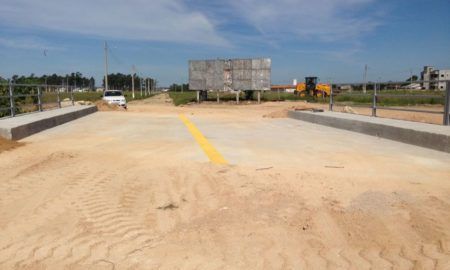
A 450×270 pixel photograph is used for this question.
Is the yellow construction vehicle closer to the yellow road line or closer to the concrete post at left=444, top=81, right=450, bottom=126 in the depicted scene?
the concrete post at left=444, top=81, right=450, bottom=126

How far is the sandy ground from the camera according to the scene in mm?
3143

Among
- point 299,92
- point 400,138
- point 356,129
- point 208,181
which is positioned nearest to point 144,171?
point 208,181

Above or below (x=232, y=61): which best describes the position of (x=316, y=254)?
below

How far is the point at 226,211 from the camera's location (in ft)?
13.4

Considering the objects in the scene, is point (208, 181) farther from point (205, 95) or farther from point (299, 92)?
point (299, 92)

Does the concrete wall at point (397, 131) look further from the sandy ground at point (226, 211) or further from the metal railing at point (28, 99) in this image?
the metal railing at point (28, 99)

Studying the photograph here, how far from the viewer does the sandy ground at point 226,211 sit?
3.14 m

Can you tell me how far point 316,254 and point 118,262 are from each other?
1463 mm

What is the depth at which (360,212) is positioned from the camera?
4.03 meters

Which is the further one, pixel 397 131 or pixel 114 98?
pixel 114 98

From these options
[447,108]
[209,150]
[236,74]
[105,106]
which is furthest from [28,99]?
[236,74]

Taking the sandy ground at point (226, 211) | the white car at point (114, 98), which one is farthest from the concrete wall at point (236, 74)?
the sandy ground at point (226, 211)

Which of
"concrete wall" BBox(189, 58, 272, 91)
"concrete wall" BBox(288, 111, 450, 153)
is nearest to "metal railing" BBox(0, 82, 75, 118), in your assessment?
"concrete wall" BBox(288, 111, 450, 153)

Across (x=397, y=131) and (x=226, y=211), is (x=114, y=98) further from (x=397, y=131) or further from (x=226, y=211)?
(x=226, y=211)
